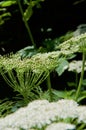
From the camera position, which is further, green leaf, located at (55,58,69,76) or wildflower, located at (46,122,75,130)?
green leaf, located at (55,58,69,76)

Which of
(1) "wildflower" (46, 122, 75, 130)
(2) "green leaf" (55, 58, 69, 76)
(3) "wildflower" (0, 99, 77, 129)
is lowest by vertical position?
(2) "green leaf" (55, 58, 69, 76)

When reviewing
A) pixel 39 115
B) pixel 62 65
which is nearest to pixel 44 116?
pixel 39 115

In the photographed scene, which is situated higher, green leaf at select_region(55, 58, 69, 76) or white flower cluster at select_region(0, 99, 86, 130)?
white flower cluster at select_region(0, 99, 86, 130)

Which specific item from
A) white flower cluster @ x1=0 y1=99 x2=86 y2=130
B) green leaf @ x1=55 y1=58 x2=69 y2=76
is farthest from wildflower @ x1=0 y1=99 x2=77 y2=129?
green leaf @ x1=55 y1=58 x2=69 y2=76

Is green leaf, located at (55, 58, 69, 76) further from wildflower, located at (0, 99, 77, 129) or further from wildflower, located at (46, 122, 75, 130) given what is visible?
wildflower, located at (46, 122, 75, 130)

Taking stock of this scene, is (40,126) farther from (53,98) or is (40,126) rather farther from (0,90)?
(0,90)

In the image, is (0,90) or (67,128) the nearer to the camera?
(67,128)

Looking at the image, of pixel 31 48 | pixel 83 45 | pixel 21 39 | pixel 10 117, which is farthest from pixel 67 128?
pixel 21 39

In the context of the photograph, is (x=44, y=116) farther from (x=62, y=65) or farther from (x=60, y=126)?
(x=62, y=65)
